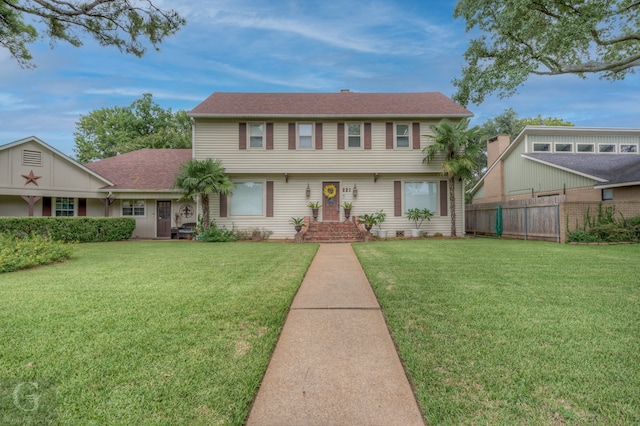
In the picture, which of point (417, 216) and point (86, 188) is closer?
point (417, 216)

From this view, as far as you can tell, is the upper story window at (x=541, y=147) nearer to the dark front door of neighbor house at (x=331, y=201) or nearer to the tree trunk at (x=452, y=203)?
the tree trunk at (x=452, y=203)

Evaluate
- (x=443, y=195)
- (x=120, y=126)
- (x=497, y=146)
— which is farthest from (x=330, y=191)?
(x=120, y=126)

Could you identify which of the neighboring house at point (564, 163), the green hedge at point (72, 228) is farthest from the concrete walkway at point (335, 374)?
the neighboring house at point (564, 163)

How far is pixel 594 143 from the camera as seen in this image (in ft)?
60.3

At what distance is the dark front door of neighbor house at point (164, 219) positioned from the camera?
16053mm

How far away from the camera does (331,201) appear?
14.2 metres

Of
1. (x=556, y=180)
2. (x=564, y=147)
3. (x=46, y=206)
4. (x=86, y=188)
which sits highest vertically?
(x=564, y=147)

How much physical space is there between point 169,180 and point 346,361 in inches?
634

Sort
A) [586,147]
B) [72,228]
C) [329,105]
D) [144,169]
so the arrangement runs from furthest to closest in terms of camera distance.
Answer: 1. [586,147]
2. [144,169]
3. [329,105]
4. [72,228]

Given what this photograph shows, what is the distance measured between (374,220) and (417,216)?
205cm

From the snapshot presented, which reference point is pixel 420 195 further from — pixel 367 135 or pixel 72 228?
pixel 72 228

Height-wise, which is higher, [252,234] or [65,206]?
[65,206]

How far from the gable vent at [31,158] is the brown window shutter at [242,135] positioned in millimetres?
9135

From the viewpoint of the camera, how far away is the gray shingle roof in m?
13.0
